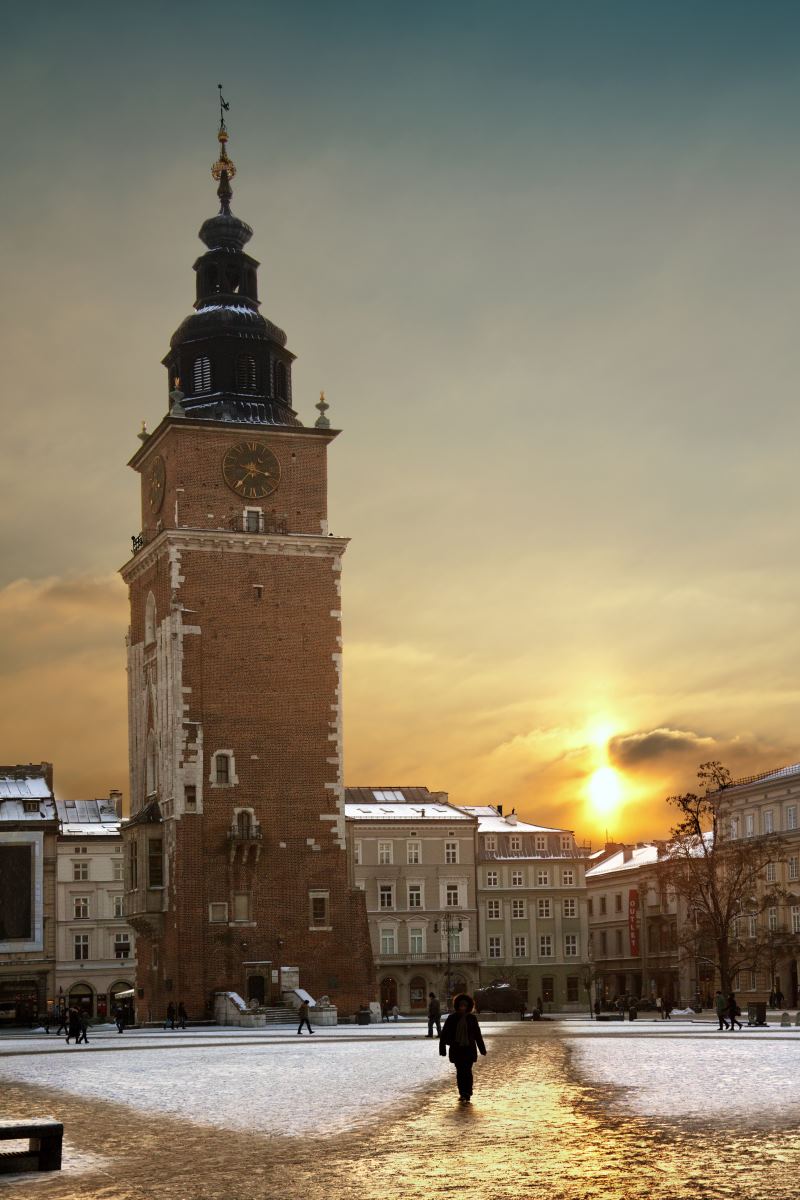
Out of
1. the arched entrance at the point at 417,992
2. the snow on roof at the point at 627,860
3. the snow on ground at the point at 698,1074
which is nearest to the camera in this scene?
the snow on ground at the point at 698,1074

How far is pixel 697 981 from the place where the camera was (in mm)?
109062

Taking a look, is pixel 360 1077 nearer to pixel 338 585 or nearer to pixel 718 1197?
pixel 718 1197

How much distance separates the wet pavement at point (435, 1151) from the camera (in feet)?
53.6

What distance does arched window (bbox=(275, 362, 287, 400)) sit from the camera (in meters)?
80.1

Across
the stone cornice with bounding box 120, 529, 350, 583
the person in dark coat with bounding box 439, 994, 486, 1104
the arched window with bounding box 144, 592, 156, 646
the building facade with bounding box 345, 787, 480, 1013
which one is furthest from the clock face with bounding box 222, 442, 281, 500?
the person in dark coat with bounding box 439, 994, 486, 1104

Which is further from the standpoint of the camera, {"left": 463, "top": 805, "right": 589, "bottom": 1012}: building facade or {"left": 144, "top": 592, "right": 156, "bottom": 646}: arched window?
{"left": 463, "top": 805, "right": 589, "bottom": 1012}: building facade

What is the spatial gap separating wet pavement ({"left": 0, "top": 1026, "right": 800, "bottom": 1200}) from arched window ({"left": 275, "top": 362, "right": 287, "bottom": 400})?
5315 centimetres

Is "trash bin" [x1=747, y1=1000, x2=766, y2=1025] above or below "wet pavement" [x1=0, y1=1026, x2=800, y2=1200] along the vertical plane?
below

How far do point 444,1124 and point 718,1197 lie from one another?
7.58 metres

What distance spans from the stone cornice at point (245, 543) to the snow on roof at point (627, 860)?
52436mm

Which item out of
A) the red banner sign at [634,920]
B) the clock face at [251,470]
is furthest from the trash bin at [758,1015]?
the red banner sign at [634,920]

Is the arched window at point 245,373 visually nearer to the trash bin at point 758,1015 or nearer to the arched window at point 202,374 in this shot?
the arched window at point 202,374

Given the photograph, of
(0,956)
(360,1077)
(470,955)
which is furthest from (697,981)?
(360,1077)

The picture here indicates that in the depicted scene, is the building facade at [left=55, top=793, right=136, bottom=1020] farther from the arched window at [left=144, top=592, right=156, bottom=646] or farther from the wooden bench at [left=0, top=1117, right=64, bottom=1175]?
the wooden bench at [left=0, top=1117, right=64, bottom=1175]
